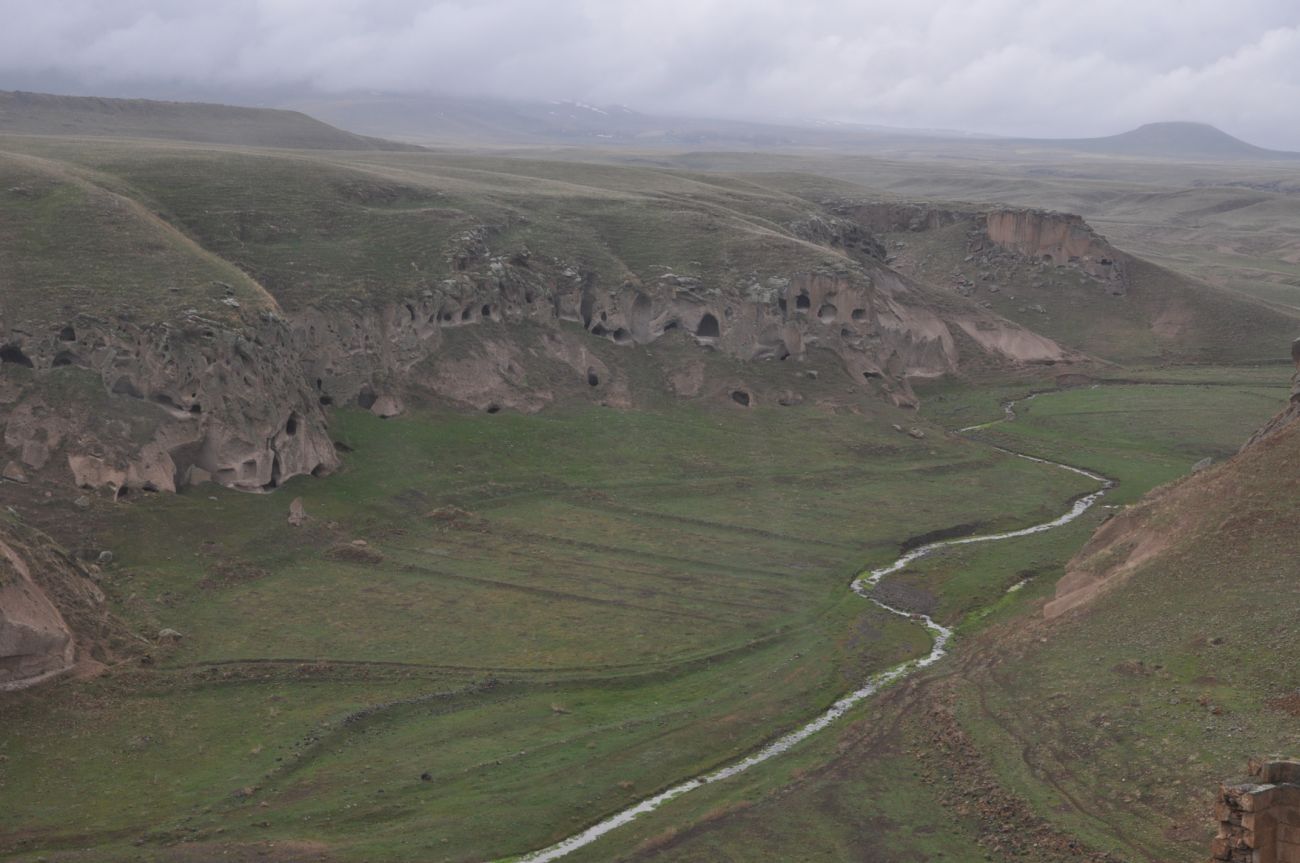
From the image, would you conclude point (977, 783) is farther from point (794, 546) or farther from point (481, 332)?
point (481, 332)

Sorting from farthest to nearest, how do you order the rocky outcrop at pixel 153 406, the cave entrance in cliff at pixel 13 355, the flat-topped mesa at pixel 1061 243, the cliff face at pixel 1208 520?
the flat-topped mesa at pixel 1061 243, the cave entrance in cliff at pixel 13 355, the rocky outcrop at pixel 153 406, the cliff face at pixel 1208 520

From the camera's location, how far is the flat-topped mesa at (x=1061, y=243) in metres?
148

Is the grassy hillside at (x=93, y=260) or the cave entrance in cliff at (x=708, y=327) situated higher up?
the grassy hillside at (x=93, y=260)

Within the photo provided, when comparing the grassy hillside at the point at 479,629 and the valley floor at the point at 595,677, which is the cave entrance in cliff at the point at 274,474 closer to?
the grassy hillside at the point at 479,629

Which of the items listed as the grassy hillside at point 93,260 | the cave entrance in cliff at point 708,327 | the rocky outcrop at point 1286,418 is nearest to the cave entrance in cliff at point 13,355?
the grassy hillside at point 93,260

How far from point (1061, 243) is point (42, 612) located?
12278cm

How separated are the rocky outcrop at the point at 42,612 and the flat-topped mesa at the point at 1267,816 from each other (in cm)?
4016

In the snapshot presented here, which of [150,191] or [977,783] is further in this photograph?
[150,191]

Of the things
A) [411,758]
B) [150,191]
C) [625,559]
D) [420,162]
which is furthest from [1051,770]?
[420,162]

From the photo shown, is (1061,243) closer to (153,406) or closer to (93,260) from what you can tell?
(93,260)

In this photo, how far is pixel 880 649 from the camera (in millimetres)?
59344

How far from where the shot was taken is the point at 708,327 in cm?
10706

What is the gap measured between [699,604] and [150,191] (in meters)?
59.2

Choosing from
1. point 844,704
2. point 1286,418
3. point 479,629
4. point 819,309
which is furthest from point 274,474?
point 819,309
